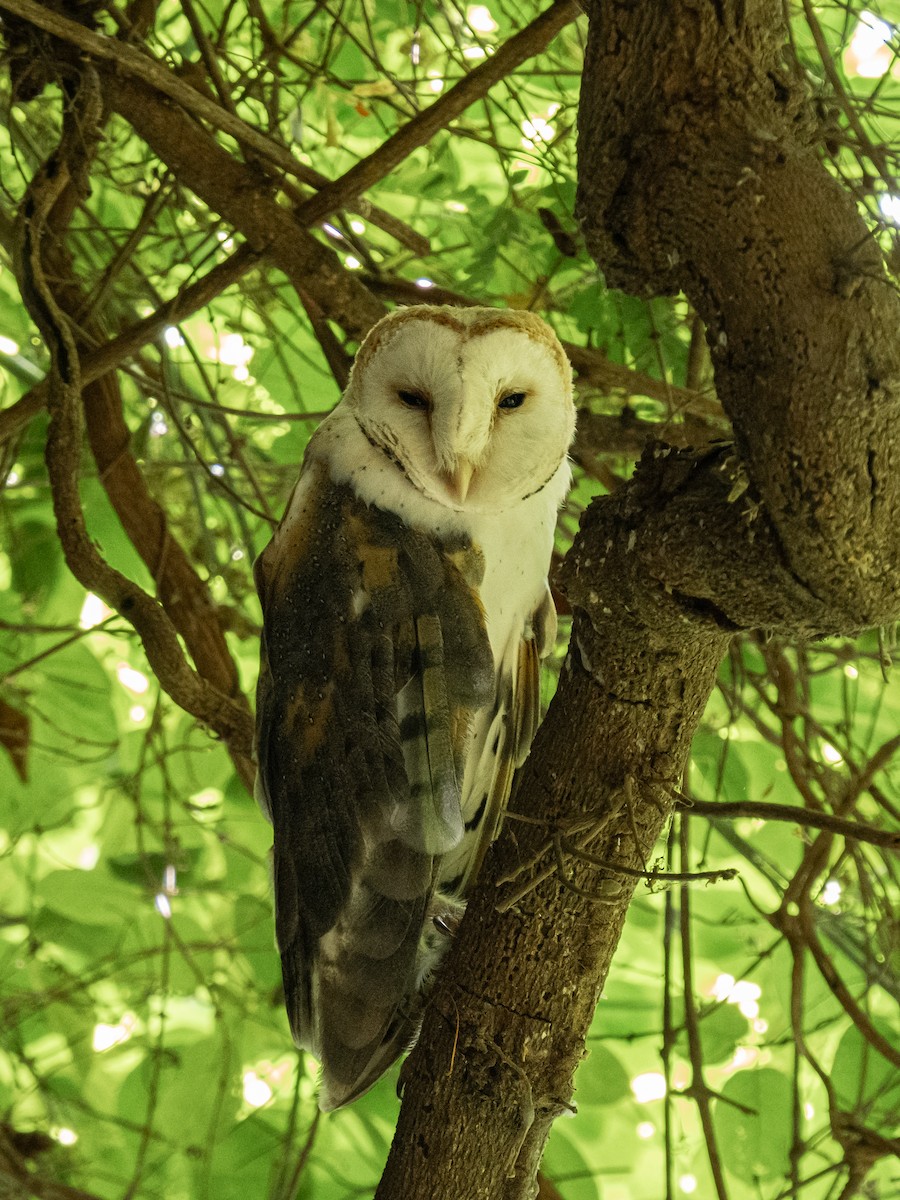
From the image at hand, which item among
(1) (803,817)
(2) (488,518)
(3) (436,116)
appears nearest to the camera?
(1) (803,817)

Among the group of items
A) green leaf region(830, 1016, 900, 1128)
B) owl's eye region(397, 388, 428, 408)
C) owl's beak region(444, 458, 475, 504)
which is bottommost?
green leaf region(830, 1016, 900, 1128)

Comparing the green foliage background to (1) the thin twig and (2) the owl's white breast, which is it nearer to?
(2) the owl's white breast

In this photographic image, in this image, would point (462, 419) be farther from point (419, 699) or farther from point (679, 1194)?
point (679, 1194)

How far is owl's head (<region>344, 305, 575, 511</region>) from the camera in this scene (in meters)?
1.15

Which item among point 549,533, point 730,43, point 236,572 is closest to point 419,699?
point 549,533

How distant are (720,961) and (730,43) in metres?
1.47

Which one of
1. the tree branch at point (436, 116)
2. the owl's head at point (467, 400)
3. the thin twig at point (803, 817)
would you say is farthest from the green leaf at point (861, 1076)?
the tree branch at point (436, 116)

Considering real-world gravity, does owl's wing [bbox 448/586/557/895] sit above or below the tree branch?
below

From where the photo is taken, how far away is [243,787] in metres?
1.84

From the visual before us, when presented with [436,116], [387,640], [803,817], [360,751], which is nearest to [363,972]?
[360,751]

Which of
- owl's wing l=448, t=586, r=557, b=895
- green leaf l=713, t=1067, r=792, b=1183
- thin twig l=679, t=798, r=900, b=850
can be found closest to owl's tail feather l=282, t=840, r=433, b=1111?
owl's wing l=448, t=586, r=557, b=895

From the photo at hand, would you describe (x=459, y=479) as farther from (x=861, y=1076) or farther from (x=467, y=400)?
(x=861, y=1076)

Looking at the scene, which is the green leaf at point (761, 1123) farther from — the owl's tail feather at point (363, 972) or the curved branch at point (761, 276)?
the curved branch at point (761, 276)

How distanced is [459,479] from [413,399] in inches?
4.3
